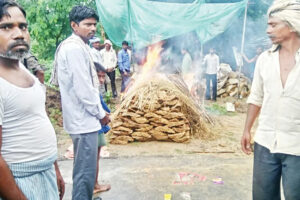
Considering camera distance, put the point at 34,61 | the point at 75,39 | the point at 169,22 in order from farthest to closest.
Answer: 1. the point at 169,22
2. the point at 34,61
3. the point at 75,39

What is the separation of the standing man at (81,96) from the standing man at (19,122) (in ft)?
2.58

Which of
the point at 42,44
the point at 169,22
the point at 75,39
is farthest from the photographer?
the point at 42,44

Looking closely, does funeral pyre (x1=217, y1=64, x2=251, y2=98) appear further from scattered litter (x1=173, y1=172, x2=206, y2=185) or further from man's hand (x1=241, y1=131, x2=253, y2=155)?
man's hand (x1=241, y1=131, x2=253, y2=155)

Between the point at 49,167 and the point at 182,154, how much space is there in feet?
11.0

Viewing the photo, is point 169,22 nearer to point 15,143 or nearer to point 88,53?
point 88,53

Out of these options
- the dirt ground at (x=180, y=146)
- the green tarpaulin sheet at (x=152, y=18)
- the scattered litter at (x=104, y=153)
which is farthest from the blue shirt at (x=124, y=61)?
the scattered litter at (x=104, y=153)

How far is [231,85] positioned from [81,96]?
8.55m

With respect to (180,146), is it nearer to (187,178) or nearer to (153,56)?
(187,178)

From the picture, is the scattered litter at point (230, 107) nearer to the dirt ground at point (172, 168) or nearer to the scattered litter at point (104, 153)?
the dirt ground at point (172, 168)

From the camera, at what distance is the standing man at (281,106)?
202 centimetres

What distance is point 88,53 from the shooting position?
2463 millimetres

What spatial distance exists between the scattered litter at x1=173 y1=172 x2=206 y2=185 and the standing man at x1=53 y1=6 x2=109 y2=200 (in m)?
1.34

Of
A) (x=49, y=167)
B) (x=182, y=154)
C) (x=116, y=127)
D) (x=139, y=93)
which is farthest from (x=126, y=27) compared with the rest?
(x=49, y=167)

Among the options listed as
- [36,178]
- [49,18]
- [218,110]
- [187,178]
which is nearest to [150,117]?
[187,178]
